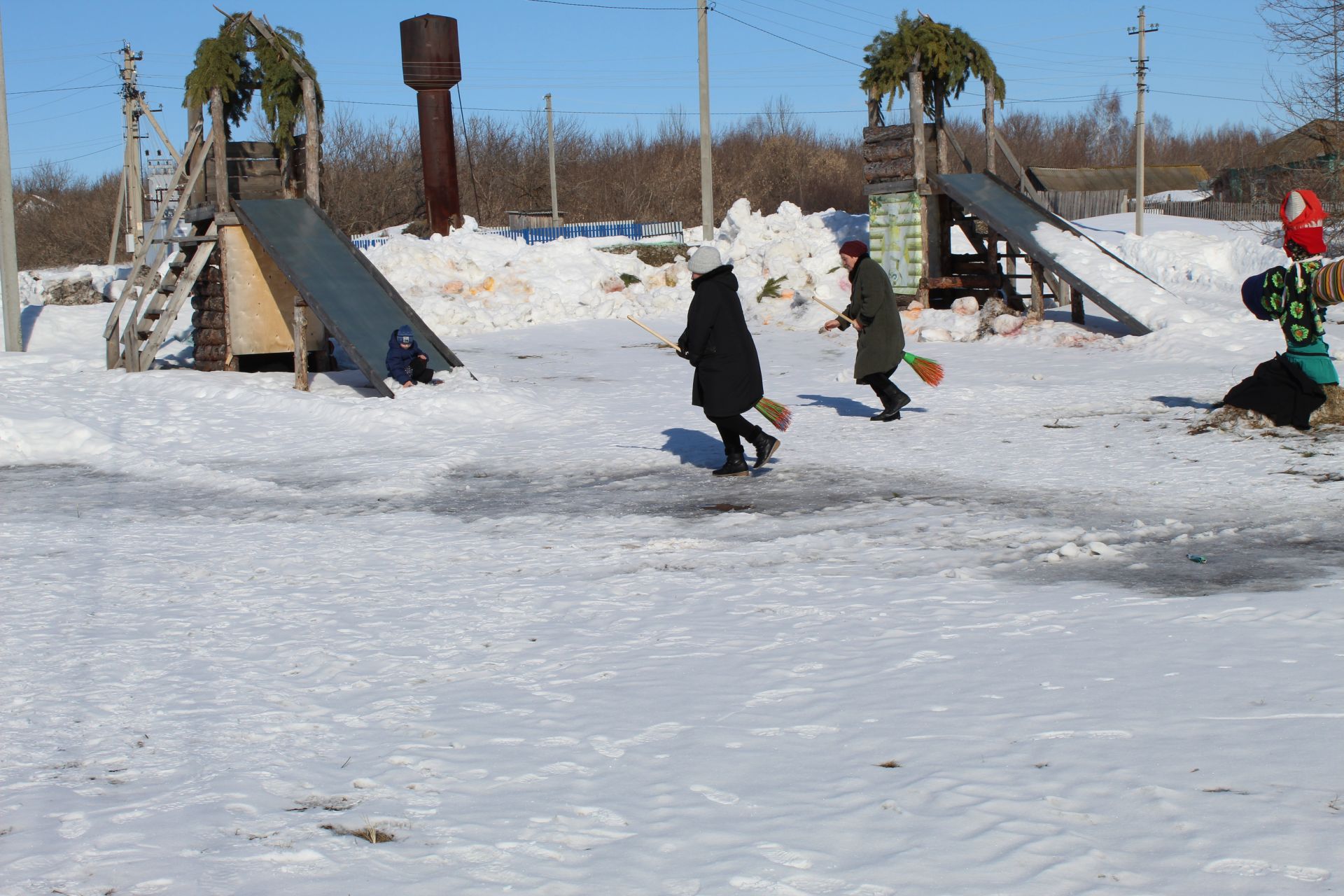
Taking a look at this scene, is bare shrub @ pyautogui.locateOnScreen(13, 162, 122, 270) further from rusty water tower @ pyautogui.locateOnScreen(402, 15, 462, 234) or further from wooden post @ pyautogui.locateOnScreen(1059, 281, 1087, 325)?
wooden post @ pyautogui.locateOnScreen(1059, 281, 1087, 325)

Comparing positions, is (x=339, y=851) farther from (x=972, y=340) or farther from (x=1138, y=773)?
(x=972, y=340)

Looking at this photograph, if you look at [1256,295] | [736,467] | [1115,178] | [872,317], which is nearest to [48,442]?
[736,467]

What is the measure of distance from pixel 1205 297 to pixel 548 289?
1147 cm

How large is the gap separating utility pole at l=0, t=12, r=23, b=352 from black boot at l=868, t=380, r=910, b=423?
1218 centimetres

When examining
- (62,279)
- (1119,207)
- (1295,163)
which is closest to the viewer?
(62,279)

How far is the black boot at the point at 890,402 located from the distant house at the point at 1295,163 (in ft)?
47.5

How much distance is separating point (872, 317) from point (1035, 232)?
26.9 feet

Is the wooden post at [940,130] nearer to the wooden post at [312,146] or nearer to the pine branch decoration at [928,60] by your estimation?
the pine branch decoration at [928,60]

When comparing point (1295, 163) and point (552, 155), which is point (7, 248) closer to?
point (1295, 163)

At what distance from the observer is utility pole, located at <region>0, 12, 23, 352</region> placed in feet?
54.3

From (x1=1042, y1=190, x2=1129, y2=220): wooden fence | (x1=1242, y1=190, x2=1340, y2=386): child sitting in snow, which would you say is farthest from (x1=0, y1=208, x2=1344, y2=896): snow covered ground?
(x1=1042, y1=190, x2=1129, y2=220): wooden fence

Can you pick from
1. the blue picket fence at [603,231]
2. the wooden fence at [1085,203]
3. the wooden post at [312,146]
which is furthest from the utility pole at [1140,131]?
the wooden post at [312,146]

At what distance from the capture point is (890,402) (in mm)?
10484

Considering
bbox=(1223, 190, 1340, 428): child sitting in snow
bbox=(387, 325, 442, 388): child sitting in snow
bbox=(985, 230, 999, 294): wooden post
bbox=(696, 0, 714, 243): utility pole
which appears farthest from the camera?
bbox=(696, 0, 714, 243): utility pole
